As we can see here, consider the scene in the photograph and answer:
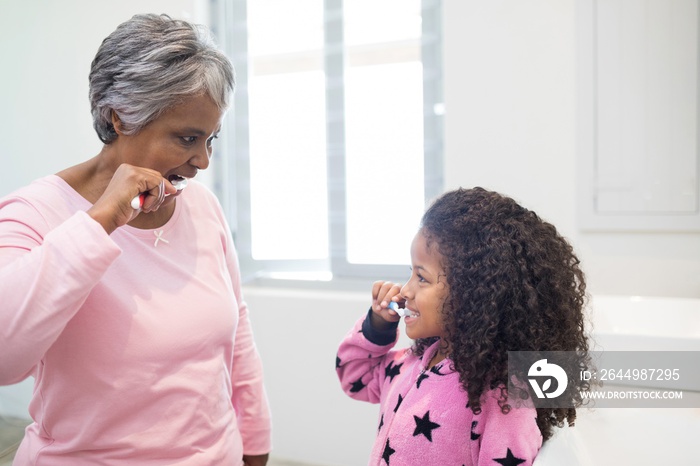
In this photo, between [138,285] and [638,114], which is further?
[638,114]

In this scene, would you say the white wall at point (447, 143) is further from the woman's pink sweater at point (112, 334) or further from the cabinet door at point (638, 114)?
the woman's pink sweater at point (112, 334)

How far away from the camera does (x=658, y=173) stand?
1.87 m

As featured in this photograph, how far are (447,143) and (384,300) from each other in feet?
3.73

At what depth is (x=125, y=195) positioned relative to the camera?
866mm

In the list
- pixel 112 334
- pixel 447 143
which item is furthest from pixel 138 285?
pixel 447 143

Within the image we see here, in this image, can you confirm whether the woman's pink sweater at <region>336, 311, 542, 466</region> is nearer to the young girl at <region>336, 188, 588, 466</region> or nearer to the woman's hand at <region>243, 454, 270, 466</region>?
the young girl at <region>336, 188, 588, 466</region>

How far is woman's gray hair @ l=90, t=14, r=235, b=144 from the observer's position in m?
0.94

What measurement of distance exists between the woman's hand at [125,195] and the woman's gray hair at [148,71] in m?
0.11

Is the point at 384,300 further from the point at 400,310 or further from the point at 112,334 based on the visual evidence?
the point at 112,334

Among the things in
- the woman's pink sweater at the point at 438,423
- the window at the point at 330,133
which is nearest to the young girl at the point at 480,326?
the woman's pink sweater at the point at 438,423

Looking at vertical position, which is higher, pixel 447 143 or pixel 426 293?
pixel 447 143

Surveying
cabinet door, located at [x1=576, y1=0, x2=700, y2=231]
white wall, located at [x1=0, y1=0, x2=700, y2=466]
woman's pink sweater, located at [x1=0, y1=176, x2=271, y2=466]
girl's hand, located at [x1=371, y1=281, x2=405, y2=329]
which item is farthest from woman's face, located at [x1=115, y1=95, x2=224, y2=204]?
cabinet door, located at [x1=576, y1=0, x2=700, y2=231]

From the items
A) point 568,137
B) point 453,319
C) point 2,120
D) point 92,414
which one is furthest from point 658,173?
point 2,120

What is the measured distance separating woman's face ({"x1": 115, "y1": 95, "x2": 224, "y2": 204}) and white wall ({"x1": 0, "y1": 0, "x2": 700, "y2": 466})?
123 centimetres
